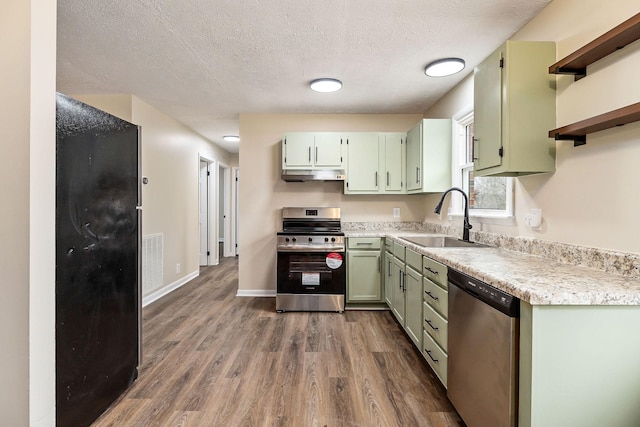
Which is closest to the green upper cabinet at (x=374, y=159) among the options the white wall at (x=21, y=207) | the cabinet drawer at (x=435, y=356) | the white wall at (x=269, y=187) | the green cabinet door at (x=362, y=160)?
the green cabinet door at (x=362, y=160)

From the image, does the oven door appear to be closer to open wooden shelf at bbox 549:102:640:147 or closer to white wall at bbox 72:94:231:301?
white wall at bbox 72:94:231:301

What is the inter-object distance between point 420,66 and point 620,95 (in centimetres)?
158

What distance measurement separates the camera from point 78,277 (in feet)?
5.18

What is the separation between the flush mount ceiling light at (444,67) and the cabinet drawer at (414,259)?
5.13ft

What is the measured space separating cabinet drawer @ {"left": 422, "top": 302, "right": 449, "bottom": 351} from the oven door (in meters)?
1.37

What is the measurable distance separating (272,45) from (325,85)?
0.80 m

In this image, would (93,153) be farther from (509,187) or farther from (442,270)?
(509,187)

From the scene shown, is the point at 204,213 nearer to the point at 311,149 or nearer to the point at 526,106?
the point at 311,149

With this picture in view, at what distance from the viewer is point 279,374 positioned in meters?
2.22

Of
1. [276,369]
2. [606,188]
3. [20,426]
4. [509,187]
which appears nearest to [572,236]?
[606,188]

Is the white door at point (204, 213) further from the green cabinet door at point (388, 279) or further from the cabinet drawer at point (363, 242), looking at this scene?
the green cabinet door at point (388, 279)

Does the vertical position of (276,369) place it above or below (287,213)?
below

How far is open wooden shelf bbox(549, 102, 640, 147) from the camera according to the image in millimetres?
1271

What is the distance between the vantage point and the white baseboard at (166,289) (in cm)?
375
